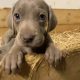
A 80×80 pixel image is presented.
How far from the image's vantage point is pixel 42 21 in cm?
258

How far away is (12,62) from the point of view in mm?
2162

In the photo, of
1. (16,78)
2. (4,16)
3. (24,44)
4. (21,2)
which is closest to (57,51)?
(24,44)

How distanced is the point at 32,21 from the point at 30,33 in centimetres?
21

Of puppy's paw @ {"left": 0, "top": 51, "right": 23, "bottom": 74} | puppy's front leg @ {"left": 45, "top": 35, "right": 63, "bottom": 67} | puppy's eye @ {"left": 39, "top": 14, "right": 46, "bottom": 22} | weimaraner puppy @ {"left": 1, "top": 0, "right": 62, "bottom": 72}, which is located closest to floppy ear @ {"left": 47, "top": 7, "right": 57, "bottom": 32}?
weimaraner puppy @ {"left": 1, "top": 0, "right": 62, "bottom": 72}

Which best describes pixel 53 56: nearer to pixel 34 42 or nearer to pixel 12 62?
pixel 34 42

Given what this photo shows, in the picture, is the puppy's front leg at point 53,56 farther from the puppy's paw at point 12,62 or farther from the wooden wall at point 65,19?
Result: the wooden wall at point 65,19

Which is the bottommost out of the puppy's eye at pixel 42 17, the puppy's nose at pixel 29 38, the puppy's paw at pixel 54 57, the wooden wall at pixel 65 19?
the wooden wall at pixel 65 19

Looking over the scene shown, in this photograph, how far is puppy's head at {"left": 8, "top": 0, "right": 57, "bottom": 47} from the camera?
2.30 m

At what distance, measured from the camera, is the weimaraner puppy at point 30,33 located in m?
2.23

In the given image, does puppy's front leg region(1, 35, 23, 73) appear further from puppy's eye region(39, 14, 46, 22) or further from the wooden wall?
the wooden wall

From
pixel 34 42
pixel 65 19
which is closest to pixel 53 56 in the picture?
pixel 34 42

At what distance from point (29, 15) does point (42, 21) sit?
134 mm

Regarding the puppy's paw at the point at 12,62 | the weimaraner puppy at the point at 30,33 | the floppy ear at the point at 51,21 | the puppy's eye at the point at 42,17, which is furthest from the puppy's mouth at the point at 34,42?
the floppy ear at the point at 51,21

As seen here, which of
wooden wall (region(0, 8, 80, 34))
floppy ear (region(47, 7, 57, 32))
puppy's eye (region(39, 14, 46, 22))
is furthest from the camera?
wooden wall (region(0, 8, 80, 34))
